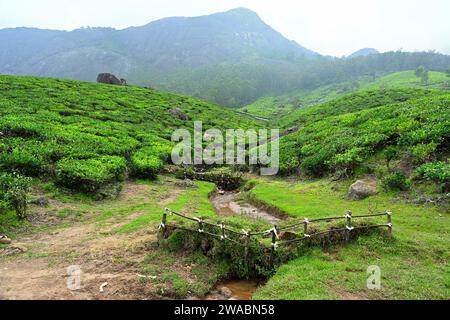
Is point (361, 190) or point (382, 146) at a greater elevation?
point (382, 146)

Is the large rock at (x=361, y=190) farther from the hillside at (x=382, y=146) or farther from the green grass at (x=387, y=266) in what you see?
the green grass at (x=387, y=266)

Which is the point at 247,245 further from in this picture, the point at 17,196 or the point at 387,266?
the point at 17,196

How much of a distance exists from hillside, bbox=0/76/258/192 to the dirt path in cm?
909

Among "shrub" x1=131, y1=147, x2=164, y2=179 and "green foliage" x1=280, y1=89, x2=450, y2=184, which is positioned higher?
"green foliage" x1=280, y1=89, x2=450, y2=184

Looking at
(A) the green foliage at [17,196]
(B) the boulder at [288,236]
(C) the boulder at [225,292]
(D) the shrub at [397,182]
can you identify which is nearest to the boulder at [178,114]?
(A) the green foliage at [17,196]

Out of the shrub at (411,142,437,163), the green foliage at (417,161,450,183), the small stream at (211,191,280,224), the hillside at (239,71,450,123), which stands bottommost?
the small stream at (211,191,280,224)

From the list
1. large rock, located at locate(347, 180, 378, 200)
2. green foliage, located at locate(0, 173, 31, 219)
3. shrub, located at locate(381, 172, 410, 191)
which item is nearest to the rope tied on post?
green foliage, located at locate(0, 173, 31, 219)

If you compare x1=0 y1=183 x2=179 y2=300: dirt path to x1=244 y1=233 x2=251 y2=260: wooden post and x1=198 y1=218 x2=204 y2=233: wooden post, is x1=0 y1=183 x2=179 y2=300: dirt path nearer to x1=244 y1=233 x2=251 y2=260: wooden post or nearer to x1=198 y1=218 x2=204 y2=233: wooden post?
x1=198 y1=218 x2=204 y2=233: wooden post

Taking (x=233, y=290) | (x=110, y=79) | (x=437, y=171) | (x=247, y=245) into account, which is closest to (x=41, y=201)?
(x=247, y=245)

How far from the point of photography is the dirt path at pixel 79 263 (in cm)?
1074

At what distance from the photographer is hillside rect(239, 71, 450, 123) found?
132 m

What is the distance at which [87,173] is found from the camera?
2566 centimetres

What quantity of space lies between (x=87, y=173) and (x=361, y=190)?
21512 millimetres
